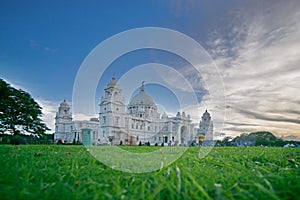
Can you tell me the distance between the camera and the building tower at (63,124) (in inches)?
2398

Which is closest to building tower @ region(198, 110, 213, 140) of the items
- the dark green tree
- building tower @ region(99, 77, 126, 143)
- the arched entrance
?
the dark green tree

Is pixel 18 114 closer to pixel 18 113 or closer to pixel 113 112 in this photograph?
pixel 18 113

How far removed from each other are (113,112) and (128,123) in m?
5.70

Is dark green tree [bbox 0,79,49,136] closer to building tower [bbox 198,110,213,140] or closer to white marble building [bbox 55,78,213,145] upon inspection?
building tower [bbox 198,110,213,140]

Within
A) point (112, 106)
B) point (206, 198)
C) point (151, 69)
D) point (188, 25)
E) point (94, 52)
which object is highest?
point (112, 106)

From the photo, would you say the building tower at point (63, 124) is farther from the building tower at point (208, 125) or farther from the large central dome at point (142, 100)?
the building tower at point (208, 125)

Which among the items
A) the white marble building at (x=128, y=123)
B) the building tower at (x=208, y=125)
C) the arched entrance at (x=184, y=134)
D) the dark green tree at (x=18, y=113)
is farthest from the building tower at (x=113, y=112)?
the dark green tree at (x=18, y=113)

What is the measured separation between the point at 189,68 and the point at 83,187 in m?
5.21

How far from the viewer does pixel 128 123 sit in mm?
53594

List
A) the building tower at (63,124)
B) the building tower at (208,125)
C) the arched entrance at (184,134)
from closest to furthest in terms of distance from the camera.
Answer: the building tower at (208,125) < the building tower at (63,124) < the arched entrance at (184,134)

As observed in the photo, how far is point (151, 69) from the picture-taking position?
6496 millimetres

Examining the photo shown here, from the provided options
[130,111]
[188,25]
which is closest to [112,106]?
[130,111]

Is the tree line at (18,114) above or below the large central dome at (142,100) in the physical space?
below

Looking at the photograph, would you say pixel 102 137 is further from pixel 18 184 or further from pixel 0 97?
pixel 18 184
